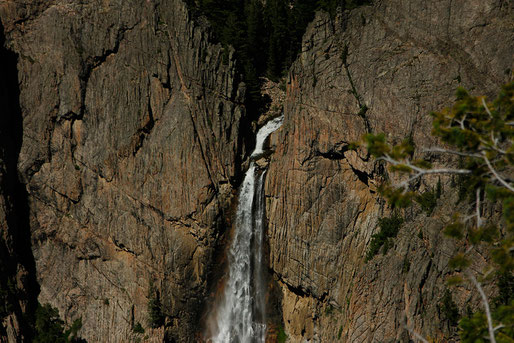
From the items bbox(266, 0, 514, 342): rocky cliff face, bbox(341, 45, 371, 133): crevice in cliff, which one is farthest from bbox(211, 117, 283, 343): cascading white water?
bbox(341, 45, 371, 133): crevice in cliff

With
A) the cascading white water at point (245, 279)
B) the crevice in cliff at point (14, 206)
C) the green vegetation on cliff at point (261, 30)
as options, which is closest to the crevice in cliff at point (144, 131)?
the cascading white water at point (245, 279)

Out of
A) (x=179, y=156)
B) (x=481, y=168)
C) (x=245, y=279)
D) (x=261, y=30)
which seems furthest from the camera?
(x=261, y=30)

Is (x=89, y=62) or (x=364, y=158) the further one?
(x=89, y=62)

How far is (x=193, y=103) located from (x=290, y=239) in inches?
585

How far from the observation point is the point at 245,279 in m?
44.0

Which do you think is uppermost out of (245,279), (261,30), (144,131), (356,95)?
(261,30)

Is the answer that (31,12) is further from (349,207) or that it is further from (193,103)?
(349,207)

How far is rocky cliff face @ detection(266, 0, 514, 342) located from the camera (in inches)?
1268

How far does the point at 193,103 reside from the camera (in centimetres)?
4316

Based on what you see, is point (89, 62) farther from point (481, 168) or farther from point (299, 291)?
point (481, 168)

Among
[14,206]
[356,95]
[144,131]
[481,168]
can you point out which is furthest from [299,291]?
[14,206]

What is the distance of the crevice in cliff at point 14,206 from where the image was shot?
44594 millimetres

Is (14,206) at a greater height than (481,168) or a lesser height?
greater

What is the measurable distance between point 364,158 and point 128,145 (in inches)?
839
